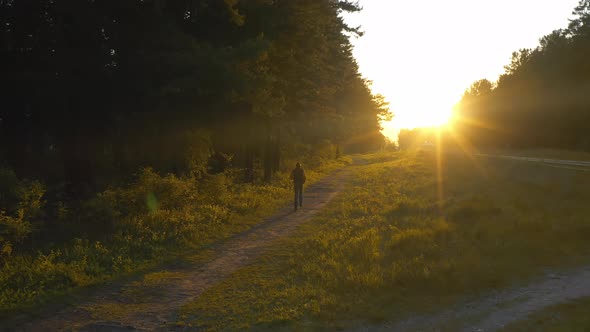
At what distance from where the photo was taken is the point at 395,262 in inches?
352

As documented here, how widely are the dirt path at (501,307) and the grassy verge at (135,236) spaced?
18.1 feet

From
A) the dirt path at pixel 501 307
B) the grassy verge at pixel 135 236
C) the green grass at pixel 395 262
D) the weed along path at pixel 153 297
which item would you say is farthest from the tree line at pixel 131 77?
the dirt path at pixel 501 307

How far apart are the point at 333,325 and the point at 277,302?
1308 mm

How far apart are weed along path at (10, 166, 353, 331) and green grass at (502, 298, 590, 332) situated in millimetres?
5033

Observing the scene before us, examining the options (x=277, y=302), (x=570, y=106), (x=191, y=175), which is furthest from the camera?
(x=570, y=106)

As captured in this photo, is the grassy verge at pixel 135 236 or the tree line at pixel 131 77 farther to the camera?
the tree line at pixel 131 77

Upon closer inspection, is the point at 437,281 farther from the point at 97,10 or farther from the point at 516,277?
the point at 97,10

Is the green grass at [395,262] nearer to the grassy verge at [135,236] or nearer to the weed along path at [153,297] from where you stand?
the weed along path at [153,297]

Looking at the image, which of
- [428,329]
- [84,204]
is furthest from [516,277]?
[84,204]

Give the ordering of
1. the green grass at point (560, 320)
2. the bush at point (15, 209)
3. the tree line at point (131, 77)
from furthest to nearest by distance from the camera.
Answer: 1. the tree line at point (131, 77)
2. the bush at point (15, 209)
3. the green grass at point (560, 320)

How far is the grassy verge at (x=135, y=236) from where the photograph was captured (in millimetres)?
7621

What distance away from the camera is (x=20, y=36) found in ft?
42.7

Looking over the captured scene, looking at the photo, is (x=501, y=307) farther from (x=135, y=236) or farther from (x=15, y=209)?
(x=15, y=209)

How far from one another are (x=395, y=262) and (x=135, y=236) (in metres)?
6.54
